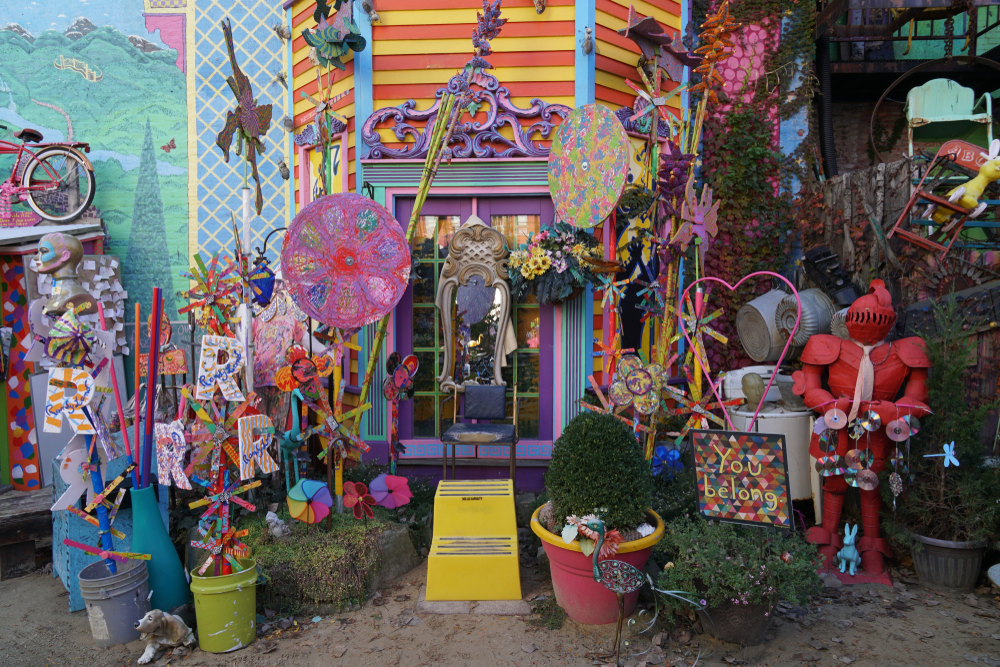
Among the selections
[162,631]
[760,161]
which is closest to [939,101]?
[760,161]

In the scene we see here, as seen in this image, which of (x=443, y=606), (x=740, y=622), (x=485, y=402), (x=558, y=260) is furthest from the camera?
(x=485, y=402)

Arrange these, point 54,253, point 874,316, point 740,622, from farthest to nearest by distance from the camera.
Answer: point 874,316
point 54,253
point 740,622

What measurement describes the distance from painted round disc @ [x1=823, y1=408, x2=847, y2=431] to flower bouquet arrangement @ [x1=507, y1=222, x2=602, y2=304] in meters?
2.16

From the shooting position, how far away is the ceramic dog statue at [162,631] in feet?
11.9

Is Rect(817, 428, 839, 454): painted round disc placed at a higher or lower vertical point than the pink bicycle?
lower

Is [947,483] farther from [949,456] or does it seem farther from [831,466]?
[831,466]

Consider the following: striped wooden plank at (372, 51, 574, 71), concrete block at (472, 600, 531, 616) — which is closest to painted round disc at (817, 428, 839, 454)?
concrete block at (472, 600, 531, 616)

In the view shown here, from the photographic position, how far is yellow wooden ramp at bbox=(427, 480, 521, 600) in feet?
13.8

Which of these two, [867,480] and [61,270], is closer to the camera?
[61,270]

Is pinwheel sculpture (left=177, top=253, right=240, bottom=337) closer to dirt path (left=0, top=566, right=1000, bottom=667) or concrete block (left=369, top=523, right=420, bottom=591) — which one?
concrete block (left=369, top=523, right=420, bottom=591)

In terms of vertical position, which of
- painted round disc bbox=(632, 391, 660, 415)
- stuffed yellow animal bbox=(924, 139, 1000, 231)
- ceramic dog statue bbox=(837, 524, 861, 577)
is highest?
stuffed yellow animal bbox=(924, 139, 1000, 231)

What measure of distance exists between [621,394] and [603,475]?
36.6 inches

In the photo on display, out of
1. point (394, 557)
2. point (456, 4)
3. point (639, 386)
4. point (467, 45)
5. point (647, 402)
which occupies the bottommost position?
point (394, 557)

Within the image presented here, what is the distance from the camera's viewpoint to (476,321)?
5.66 m
